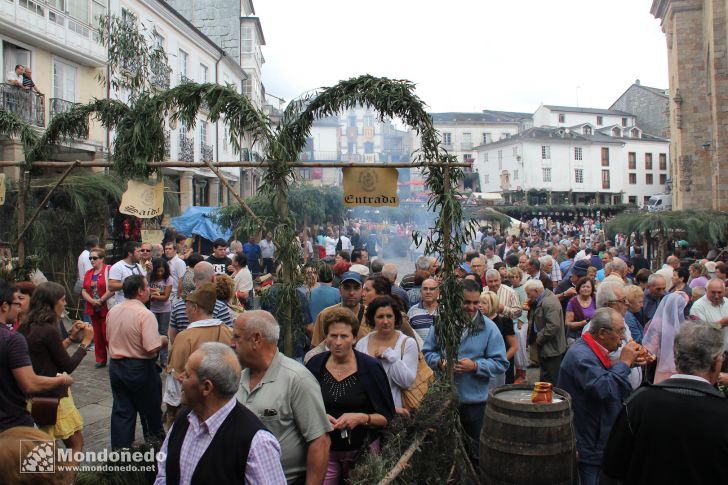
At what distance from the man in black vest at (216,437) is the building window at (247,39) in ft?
133

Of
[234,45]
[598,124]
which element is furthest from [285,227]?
[598,124]

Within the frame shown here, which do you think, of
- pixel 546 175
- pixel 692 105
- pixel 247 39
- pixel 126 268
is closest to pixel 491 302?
pixel 126 268

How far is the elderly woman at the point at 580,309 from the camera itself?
7.90 metres

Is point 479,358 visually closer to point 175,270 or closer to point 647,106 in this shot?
point 175,270

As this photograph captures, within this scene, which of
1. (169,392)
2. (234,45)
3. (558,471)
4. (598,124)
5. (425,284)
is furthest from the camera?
(598,124)

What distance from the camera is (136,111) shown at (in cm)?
675

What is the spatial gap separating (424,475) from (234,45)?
3954 cm

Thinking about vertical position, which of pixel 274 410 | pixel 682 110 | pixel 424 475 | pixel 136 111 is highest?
pixel 682 110

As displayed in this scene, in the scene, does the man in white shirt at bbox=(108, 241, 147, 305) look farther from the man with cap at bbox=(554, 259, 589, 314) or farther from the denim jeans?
the man with cap at bbox=(554, 259, 589, 314)

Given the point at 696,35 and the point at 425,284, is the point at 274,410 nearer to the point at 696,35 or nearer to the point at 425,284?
the point at 425,284

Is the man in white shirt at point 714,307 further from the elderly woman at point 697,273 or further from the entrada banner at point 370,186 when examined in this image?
the entrada banner at point 370,186

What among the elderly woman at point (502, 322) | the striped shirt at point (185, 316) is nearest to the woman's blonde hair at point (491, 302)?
the elderly woman at point (502, 322)

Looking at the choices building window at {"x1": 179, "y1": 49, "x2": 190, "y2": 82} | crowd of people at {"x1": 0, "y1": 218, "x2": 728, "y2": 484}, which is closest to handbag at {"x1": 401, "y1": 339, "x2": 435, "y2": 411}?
crowd of people at {"x1": 0, "y1": 218, "x2": 728, "y2": 484}

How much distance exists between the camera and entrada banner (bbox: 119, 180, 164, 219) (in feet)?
22.7
